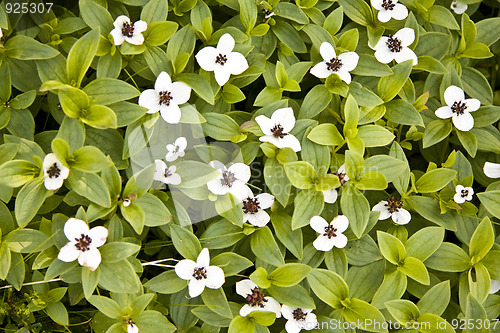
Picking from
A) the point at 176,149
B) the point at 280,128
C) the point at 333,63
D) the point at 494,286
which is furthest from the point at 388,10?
the point at 494,286

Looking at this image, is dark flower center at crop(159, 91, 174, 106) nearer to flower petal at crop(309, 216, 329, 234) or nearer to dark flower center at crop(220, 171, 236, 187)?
dark flower center at crop(220, 171, 236, 187)

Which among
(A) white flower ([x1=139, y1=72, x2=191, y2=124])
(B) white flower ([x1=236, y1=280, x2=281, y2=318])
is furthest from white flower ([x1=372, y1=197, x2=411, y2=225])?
(A) white flower ([x1=139, y1=72, x2=191, y2=124])

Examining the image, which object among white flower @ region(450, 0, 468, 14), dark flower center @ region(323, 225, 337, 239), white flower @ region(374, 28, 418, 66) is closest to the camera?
dark flower center @ region(323, 225, 337, 239)

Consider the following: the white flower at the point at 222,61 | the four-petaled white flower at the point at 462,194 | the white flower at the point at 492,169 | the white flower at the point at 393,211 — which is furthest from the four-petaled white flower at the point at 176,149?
the white flower at the point at 492,169

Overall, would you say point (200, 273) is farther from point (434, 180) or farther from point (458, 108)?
point (458, 108)

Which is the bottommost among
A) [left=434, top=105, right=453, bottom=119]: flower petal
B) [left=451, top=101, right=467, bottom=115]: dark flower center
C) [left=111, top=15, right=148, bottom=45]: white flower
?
[left=434, top=105, right=453, bottom=119]: flower petal

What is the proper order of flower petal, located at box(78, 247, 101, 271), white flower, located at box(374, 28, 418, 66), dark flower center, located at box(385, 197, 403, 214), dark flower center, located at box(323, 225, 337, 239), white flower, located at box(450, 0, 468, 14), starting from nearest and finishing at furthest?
flower petal, located at box(78, 247, 101, 271)
dark flower center, located at box(323, 225, 337, 239)
dark flower center, located at box(385, 197, 403, 214)
white flower, located at box(374, 28, 418, 66)
white flower, located at box(450, 0, 468, 14)
